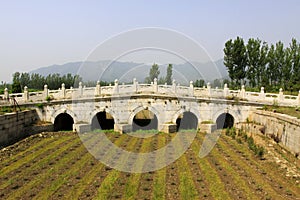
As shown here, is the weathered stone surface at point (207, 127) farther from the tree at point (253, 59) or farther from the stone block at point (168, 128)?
the tree at point (253, 59)

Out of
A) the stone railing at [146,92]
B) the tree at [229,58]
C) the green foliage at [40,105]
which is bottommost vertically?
the green foliage at [40,105]

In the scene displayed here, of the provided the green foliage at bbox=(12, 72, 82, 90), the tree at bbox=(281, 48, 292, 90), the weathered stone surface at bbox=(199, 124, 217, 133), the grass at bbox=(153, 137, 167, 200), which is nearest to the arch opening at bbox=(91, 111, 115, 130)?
the weathered stone surface at bbox=(199, 124, 217, 133)

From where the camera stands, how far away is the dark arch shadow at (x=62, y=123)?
2422 centimetres

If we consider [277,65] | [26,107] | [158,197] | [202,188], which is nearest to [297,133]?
[202,188]

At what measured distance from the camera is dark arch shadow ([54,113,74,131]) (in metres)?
24.2

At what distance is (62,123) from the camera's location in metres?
25.4

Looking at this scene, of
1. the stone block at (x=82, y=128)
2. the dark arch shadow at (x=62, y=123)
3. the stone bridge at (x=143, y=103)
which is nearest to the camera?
the stone block at (x=82, y=128)

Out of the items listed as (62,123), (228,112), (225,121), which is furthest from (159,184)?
(62,123)

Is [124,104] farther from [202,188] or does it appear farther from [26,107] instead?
[202,188]

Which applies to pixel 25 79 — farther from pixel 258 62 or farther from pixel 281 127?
pixel 281 127

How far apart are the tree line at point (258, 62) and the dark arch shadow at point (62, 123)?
21900 mm

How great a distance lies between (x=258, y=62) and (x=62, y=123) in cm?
2607

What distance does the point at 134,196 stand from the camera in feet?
33.6

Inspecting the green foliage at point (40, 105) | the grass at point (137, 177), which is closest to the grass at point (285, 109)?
the grass at point (137, 177)
